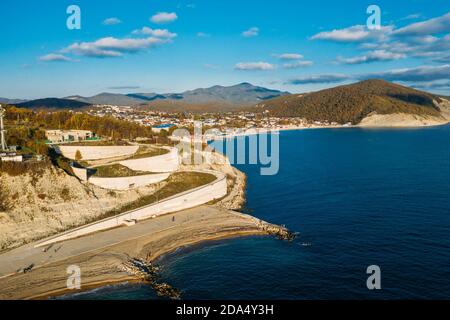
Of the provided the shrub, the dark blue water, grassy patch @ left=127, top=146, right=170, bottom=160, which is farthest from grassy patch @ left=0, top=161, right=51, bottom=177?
grassy patch @ left=127, top=146, right=170, bottom=160

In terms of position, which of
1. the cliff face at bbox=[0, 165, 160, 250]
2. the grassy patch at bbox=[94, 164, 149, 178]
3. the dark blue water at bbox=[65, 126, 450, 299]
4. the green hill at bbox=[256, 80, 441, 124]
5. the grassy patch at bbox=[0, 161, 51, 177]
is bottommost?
the dark blue water at bbox=[65, 126, 450, 299]

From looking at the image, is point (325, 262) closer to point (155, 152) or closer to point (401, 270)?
point (401, 270)

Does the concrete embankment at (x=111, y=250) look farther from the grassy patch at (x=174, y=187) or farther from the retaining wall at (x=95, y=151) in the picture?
the retaining wall at (x=95, y=151)

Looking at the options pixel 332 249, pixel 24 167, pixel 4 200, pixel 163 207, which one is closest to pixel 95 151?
pixel 163 207

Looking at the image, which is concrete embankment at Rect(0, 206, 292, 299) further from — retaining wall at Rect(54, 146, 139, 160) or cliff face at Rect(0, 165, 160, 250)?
retaining wall at Rect(54, 146, 139, 160)

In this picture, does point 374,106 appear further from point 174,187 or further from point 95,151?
point 174,187

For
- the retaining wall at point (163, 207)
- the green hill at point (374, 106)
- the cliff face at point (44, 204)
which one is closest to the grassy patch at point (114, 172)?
the cliff face at point (44, 204)
